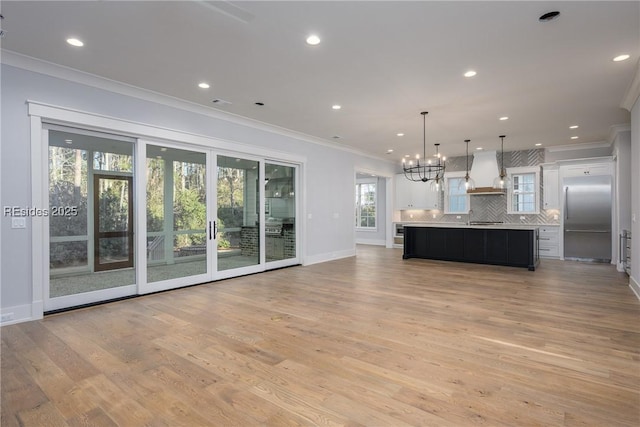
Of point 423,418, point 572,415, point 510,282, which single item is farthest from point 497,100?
point 423,418

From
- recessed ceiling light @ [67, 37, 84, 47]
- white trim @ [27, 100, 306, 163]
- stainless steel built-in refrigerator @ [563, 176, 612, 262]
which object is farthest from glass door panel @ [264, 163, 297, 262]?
stainless steel built-in refrigerator @ [563, 176, 612, 262]

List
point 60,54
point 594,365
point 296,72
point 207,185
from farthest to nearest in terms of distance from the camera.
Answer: point 207,185, point 296,72, point 60,54, point 594,365

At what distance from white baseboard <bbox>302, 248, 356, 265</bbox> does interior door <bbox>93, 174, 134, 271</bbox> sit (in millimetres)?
3784

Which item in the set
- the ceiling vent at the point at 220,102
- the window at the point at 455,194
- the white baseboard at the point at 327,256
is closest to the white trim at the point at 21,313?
the ceiling vent at the point at 220,102

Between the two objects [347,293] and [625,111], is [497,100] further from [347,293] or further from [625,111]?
[347,293]

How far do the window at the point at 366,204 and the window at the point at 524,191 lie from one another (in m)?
4.52

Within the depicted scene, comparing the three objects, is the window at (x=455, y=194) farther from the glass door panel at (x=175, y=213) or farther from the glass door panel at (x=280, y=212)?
the glass door panel at (x=175, y=213)

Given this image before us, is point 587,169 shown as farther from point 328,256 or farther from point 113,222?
point 113,222

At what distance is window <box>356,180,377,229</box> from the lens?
12352 mm

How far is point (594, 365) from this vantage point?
103 inches

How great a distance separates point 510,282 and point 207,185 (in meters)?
5.60

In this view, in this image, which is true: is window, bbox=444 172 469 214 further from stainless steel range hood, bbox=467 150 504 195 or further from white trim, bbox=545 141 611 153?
white trim, bbox=545 141 611 153

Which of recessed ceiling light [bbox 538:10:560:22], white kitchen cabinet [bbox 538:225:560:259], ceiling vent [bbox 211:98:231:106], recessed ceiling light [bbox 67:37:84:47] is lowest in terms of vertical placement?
white kitchen cabinet [bbox 538:225:560:259]

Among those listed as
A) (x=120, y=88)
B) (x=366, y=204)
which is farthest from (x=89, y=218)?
(x=366, y=204)
